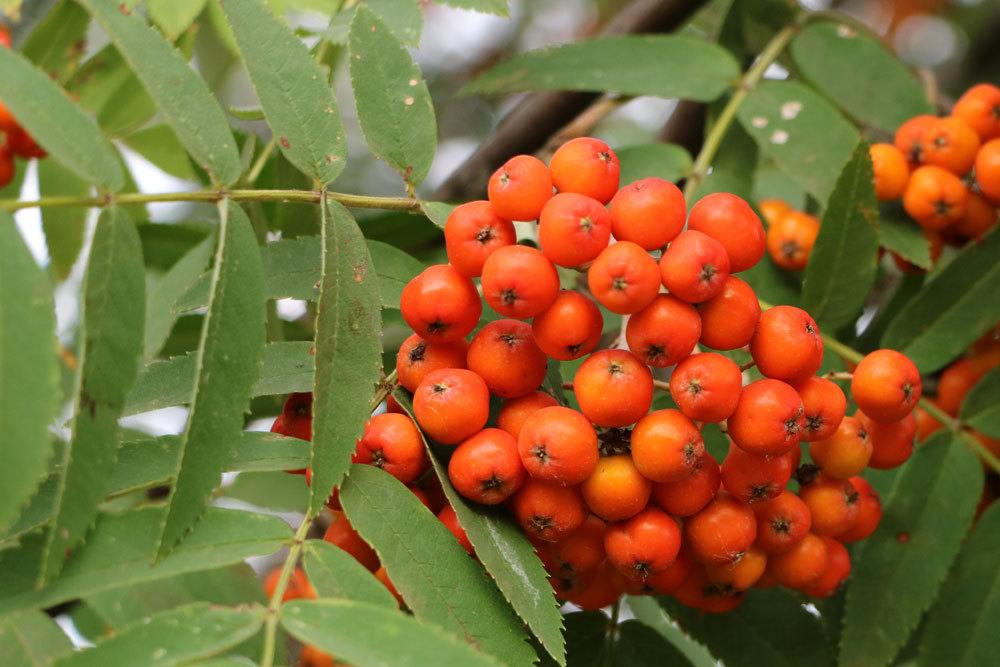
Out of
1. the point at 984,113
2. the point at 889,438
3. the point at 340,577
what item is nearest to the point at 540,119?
the point at 984,113

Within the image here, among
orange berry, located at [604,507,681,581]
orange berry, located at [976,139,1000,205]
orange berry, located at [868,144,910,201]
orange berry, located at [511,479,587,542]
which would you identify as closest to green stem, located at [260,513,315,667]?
orange berry, located at [511,479,587,542]

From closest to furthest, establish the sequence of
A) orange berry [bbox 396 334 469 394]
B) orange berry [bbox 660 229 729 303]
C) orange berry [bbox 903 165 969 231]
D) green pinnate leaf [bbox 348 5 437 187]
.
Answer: orange berry [bbox 660 229 729 303]
orange berry [bbox 396 334 469 394]
green pinnate leaf [bbox 348 5 437 187]
orange berry [bbox 903 165 969 231]

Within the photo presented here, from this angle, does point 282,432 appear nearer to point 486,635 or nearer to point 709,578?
point 486,635

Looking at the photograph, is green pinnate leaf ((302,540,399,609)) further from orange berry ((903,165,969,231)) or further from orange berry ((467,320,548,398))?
orange berry ((903,165,969,231))

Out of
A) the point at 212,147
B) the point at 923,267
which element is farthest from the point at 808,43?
the point at 212,147

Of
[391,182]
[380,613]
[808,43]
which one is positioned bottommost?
[391,182]

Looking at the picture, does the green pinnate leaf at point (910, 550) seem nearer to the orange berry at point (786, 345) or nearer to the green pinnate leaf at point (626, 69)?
the orange berry at point (786, 345)
